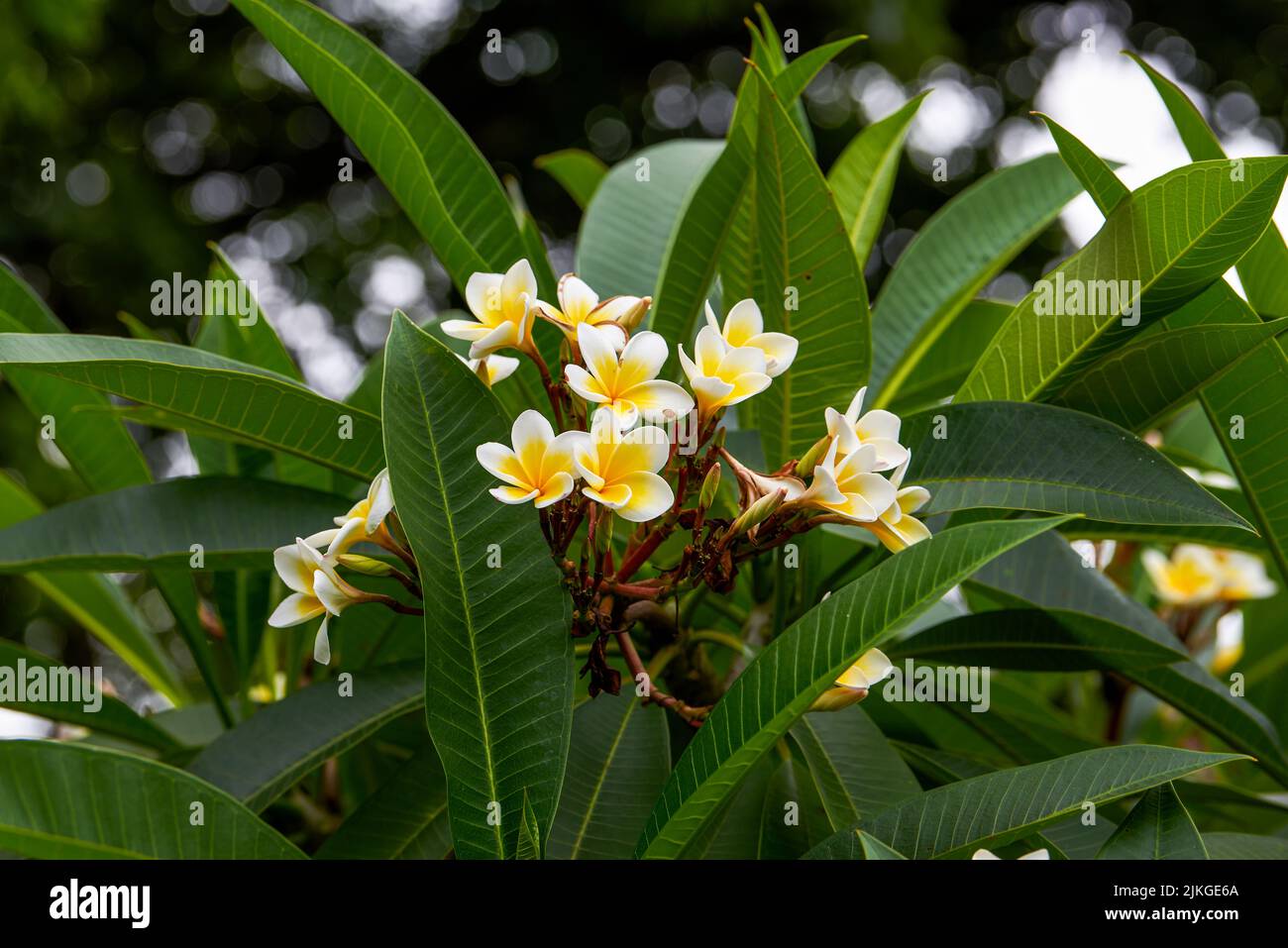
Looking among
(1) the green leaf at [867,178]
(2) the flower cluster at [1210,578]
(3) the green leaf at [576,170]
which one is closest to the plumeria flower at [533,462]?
(1) the green leaf at [867,178]

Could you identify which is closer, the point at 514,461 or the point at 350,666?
the point at 514,461

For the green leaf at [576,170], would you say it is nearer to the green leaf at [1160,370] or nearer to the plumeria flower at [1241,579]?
the green leaf at [1160,370]

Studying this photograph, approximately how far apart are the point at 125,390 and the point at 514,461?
314 mm

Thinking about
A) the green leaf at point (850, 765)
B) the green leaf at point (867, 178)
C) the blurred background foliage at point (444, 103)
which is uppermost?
the blurred background foliage at point (444, 103)

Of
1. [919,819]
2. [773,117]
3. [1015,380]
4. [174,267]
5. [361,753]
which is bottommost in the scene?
[919,819]

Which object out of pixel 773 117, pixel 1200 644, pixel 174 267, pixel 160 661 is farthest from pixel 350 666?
pixel 174 267

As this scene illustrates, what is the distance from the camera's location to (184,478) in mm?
991

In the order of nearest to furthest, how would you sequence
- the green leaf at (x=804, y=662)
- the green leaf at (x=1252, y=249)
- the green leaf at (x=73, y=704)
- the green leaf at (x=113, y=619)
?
1. the green leaf at (x=804, y=662)
2. the green leaf at (x=1252, y=249)
3. the green leaf at (x=73, y=704)
4. the green leaf at (x=113, y=619)

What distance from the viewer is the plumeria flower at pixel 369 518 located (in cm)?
70

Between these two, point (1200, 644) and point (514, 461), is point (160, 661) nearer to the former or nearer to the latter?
point (514, 461)

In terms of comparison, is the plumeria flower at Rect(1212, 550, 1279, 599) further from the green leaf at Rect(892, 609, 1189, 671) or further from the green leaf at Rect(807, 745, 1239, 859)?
the green leaf at Rect(807, 745, 1239, 859)

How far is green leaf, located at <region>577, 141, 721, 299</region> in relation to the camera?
3.75ft

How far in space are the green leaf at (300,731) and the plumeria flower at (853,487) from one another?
411mm

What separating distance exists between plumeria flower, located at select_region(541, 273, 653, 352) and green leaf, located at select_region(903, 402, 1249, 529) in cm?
23
